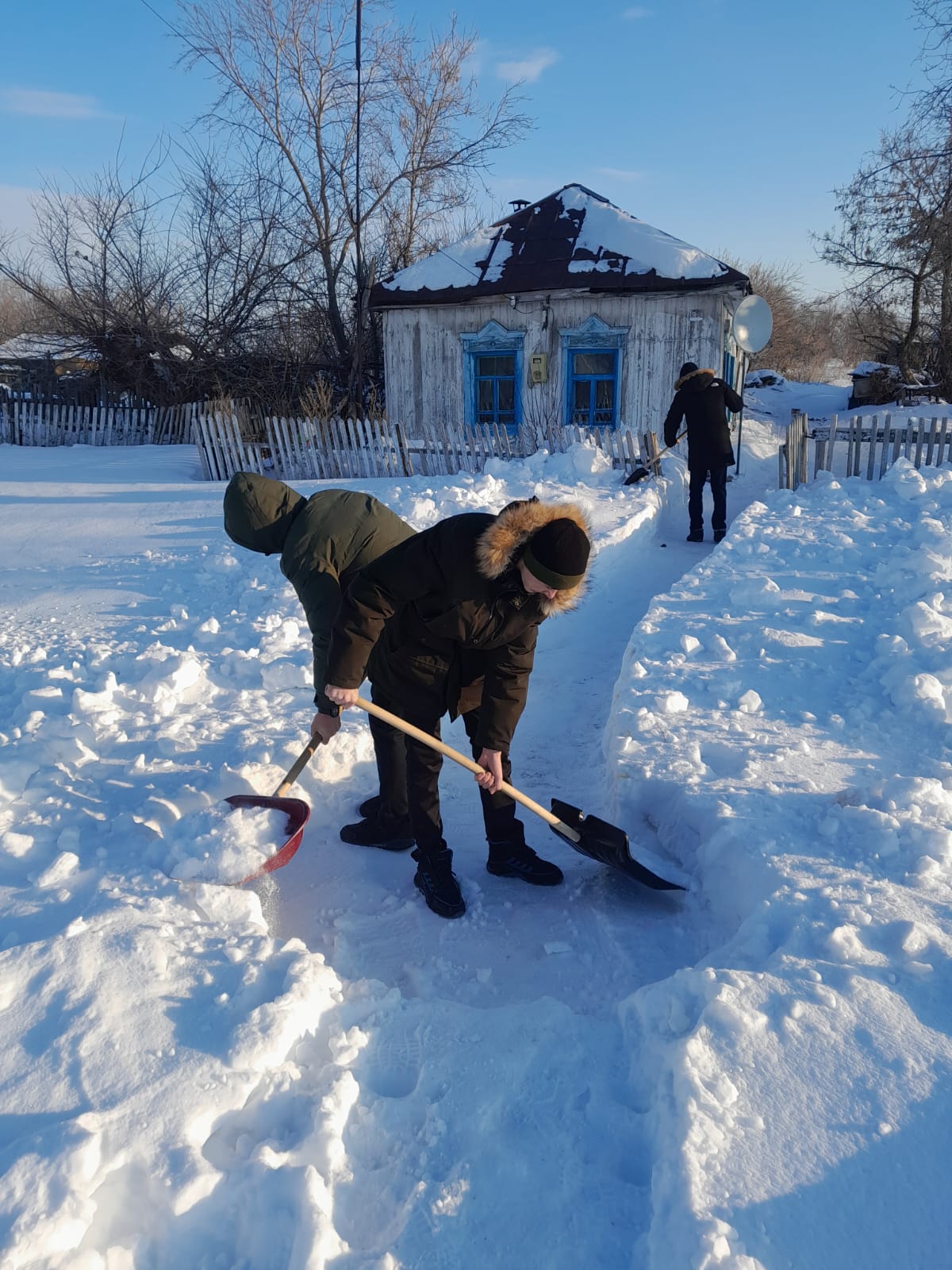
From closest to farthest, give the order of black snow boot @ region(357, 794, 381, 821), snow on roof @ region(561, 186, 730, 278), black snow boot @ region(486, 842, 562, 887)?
1. black snow boot @ region(486, 842, 562, 887)
2. black snow boot @ region(357, 794, 381, 821)
3. snow on roof @ region(561, 186, 730, 278)

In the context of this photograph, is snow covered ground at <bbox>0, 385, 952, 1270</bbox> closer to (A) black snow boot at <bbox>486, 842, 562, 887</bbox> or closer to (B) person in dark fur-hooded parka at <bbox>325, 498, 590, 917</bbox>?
(A) black snow boot at <bbox>486, 842, 562, 887</bbox>

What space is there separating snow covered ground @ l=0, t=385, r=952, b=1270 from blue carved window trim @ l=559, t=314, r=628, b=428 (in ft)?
30.1

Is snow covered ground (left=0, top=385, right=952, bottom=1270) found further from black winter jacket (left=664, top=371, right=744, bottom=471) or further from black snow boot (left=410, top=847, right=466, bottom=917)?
black winter jacket (left=664, top=371, right=744, bottom=471)

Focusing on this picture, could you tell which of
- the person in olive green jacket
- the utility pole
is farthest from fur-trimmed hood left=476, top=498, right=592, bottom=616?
the utility pole

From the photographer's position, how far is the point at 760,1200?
1.67 metres

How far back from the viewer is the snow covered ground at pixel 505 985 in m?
1.71

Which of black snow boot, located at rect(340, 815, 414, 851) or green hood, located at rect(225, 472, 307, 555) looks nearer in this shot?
green hood, located at rect(225, 472, 307, 555)

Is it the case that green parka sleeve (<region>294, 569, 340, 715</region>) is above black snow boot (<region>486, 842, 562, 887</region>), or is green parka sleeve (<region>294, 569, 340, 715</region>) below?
above

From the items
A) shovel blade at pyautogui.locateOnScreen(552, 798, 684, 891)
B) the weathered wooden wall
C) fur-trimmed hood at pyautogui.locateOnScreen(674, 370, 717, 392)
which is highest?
the weathered wooden wall

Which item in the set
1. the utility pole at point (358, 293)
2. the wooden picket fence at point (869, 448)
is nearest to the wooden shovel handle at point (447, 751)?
the wooden picket fence at point (869, 448)

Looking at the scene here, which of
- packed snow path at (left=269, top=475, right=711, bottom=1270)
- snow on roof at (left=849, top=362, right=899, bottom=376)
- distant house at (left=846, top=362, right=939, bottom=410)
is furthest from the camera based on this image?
snow on roof at (left=849, top=362, right=899, bottom=376)

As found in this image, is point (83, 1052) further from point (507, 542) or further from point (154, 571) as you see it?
point (154, 571)

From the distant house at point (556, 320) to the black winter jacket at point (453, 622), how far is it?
32.0ft

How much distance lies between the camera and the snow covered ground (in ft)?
5.63
